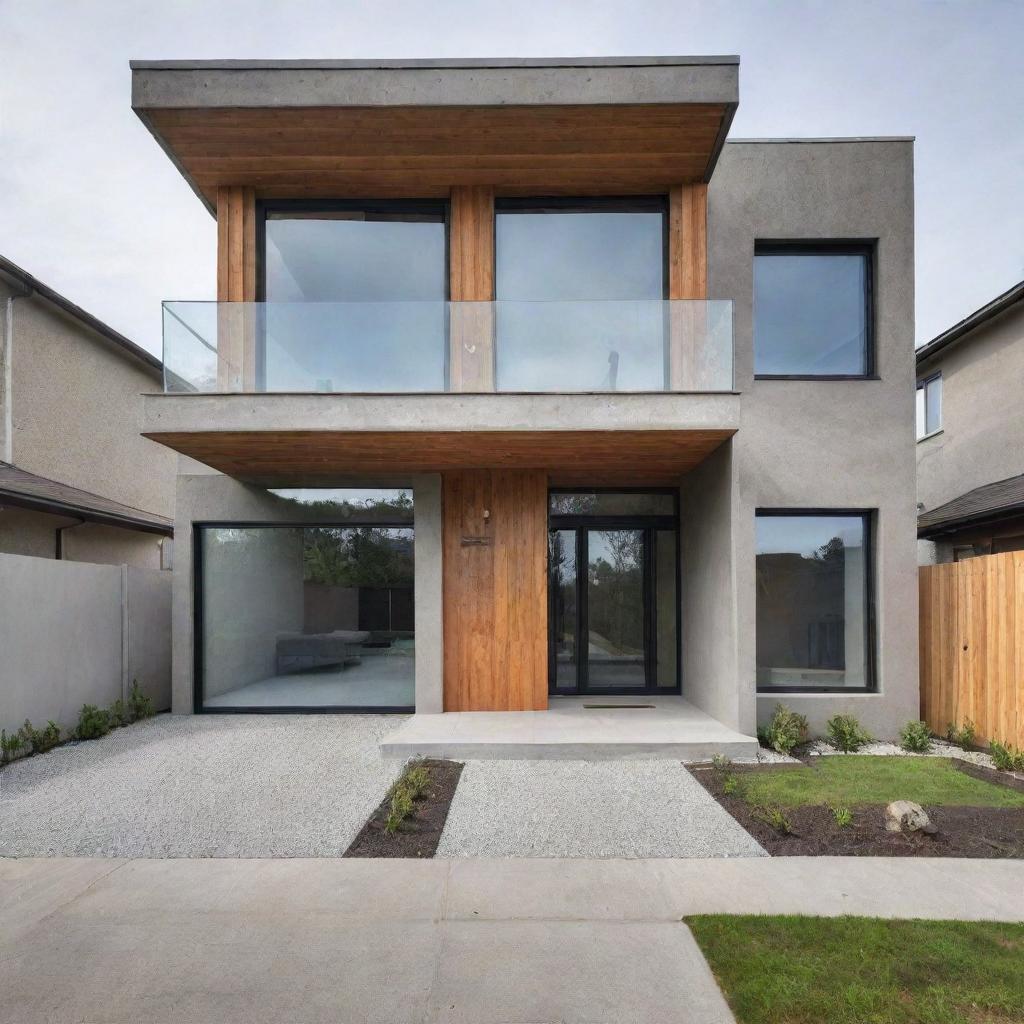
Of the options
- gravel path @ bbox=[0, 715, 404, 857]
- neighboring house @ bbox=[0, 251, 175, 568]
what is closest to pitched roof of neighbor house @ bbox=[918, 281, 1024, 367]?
gravel path @ bbox=[0, 715, 404, 857]

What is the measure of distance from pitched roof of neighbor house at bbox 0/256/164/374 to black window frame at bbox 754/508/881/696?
26.9 ft

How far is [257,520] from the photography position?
351 inches

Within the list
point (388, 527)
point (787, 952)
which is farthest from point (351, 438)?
point (787, 952)

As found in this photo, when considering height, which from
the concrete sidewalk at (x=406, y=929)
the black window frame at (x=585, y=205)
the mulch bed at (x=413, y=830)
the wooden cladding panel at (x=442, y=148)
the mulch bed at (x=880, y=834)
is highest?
the wooden cladding panel at (x=442, y=148)

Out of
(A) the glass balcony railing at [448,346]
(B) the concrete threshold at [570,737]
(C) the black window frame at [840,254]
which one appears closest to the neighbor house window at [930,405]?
(C) the black window frame at [840,254]

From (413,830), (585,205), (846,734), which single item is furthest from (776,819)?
(585,205)

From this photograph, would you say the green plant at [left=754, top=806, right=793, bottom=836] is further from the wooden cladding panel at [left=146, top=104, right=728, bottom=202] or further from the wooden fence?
the wooden cladding panel at [left=146, top=104, right=728, bottom=202]

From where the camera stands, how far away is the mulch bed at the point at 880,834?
4.39m

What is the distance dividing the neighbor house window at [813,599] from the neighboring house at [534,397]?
3 cm

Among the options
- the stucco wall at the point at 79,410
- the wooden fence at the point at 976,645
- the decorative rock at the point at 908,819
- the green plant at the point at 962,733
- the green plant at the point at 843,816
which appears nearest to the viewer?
the decorative rock at the point at 908,819

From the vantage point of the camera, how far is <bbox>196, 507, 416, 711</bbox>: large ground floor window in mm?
8734

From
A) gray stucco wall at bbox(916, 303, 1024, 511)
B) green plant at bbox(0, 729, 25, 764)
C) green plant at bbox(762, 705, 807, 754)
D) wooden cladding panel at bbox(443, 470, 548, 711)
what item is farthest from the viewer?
gray stucco wall at bbox(916, 303, 1024, 511)

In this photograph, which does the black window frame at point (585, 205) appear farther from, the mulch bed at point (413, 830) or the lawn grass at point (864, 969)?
the lawn grass at point (864, 969)

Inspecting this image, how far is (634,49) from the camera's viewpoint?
13.1 metres
